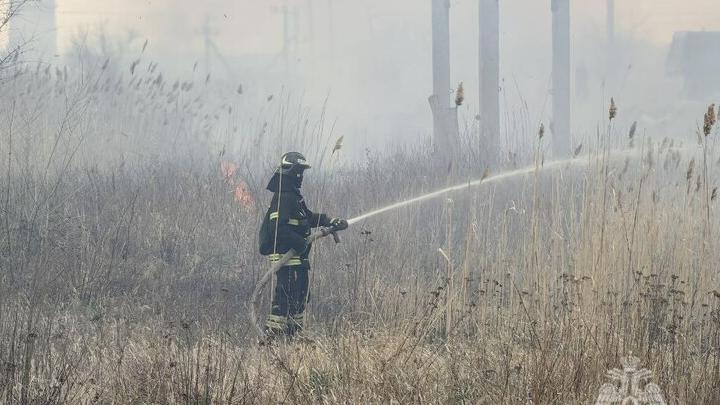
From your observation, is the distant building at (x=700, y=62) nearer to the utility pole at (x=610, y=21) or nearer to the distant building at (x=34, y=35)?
the utility pole at (x=610, y=21)

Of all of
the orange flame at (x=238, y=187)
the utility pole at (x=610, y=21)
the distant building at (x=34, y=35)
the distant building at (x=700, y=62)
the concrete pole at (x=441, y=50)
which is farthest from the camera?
the utility pole at (x=610, y=21)

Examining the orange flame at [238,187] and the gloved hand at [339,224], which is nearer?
the gloved hand at [339,224]

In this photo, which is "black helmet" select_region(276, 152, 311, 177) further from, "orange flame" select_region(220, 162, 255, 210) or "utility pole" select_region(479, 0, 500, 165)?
"utility pole" select_region(479, 0, 500, 165)

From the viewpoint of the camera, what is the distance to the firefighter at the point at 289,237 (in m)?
5.76

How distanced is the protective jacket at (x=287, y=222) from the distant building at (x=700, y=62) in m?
23.8

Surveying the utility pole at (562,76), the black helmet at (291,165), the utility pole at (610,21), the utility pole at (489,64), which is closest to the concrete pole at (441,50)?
the utility pole at (489,64)

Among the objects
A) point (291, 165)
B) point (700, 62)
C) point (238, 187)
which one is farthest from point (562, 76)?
point (700, 62)

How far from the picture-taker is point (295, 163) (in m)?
5.79

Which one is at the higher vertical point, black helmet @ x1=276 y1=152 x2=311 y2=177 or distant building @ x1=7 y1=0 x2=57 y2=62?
distant building @ x1=7 y1=0 x2=57 y2=62

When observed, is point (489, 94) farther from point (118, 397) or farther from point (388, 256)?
point (118, 397)

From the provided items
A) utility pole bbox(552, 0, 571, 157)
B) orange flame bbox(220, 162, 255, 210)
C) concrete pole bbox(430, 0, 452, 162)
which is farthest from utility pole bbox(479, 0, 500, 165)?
orange flame bbox(220, 162, 255, 210)

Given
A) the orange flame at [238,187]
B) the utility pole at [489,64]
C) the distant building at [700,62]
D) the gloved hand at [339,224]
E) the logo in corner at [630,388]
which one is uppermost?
the distant building at [700,62]

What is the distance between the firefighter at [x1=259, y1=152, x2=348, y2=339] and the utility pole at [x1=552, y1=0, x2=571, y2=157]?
8912mm

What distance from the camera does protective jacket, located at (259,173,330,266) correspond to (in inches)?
226
